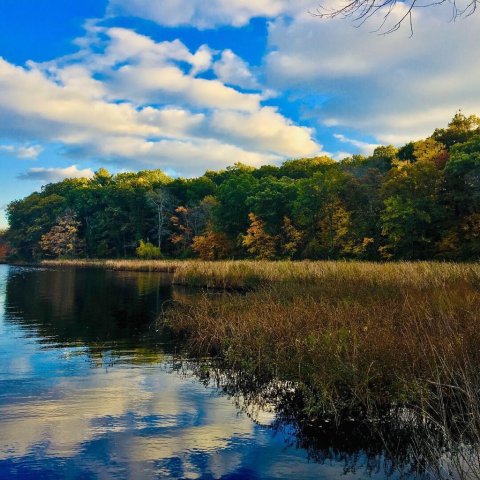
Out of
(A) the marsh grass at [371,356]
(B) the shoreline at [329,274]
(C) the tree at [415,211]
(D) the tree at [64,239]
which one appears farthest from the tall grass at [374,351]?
(D) the tree at [64,239]

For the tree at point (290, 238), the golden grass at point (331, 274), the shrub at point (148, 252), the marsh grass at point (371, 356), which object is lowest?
the marsh grass at point (371, 356)

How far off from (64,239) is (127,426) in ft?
300

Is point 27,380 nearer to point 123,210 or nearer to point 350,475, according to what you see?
point 350,475

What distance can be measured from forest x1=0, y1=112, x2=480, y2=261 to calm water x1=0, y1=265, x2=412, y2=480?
28475mm

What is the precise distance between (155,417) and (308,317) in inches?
156

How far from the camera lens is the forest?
35969mm

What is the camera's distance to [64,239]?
92688mm

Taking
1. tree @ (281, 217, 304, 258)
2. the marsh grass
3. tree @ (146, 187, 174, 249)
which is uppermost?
tree @ (146, 187, 174, 249)

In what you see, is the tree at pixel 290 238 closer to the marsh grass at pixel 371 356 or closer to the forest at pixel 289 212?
the forest at pixel 289 212

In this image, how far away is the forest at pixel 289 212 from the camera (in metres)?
36.0

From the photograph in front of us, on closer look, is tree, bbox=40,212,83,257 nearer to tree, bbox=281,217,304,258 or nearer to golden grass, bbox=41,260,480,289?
tree, bbox=281,217,304,258

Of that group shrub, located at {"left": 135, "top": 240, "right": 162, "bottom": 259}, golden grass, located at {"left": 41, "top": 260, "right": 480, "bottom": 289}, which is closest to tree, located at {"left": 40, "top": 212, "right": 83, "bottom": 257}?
shrub, located at {"left": 135, "top": 240, "right": 162, "bottom": 259}

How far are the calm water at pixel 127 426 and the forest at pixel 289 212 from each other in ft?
93.4

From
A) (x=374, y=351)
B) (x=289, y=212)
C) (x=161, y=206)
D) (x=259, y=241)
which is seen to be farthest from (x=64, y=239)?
(x=374, y=351)
